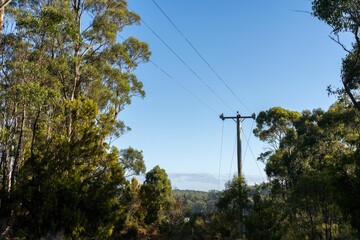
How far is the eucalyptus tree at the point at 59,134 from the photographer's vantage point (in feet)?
44.2

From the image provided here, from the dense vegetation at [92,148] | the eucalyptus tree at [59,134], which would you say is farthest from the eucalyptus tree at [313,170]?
the eucalyptus tree at [59,134]

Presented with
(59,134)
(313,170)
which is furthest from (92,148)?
(313,170)

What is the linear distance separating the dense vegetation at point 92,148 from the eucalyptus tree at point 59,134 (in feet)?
0.14

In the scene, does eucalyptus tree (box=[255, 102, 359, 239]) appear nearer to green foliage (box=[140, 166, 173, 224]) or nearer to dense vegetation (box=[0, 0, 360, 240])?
dense vegetation (box=[0, 0, 360, 240])

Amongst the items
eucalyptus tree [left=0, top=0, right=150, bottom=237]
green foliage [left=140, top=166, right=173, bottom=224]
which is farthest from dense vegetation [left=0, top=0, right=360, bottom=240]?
green foliage [left=140, top=166, right=173, bottom=224]

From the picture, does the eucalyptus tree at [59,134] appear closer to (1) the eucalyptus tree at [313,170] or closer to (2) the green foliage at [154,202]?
(1) the eucalyptus tree at [313,170]

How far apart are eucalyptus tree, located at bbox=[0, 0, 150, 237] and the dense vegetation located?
0.04m

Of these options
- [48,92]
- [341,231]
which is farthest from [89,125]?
[341,231]

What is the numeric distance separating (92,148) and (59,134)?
1.69 m

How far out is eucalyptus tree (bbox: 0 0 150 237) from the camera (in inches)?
531

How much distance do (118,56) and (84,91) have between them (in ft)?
10.1

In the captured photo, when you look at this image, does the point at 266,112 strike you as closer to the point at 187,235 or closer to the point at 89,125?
the point at 187,235

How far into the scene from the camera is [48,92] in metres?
13.1

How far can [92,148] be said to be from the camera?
14.7m
